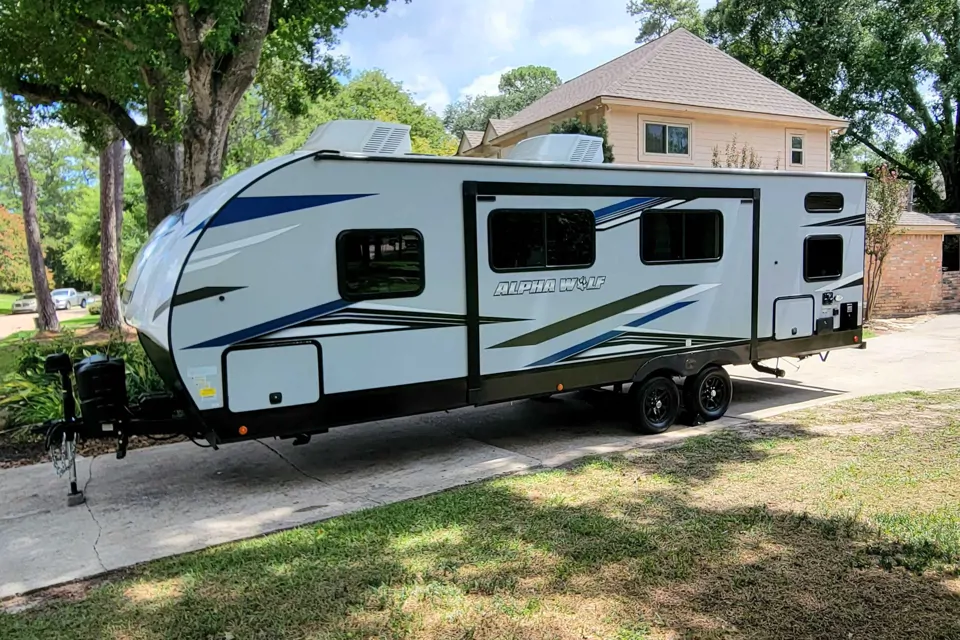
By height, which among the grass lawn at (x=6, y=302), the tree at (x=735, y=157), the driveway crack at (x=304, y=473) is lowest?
the grass lawn at (x=6, y=302)

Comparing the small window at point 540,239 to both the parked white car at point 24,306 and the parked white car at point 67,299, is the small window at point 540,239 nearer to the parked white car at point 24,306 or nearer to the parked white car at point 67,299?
the parked white car at point 24,306

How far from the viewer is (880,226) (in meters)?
16.8

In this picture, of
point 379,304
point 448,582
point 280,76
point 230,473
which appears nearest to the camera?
point 448,582

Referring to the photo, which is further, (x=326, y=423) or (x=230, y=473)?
(x=230, y=473)

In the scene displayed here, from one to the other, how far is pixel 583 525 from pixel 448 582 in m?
1.25

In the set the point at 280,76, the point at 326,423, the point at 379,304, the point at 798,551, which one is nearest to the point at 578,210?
the point at 379,304

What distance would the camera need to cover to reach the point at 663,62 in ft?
Result: 63.2

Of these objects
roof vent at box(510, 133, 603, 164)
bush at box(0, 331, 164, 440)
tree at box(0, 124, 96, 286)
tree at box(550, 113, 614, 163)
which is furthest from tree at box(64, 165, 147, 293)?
tree at box(0, 124, 96, 286)

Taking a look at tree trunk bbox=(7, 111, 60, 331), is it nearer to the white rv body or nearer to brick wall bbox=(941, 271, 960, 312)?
the white rv body

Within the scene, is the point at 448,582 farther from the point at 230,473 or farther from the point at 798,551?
the point at 230,473

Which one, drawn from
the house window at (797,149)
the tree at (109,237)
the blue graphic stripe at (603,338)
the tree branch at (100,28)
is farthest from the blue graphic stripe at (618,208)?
the tree at (109,237)

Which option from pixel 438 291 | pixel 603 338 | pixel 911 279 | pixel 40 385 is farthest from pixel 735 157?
pixel 40 385

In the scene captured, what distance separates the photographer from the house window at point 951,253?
2223cm

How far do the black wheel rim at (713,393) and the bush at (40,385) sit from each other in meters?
6.27
